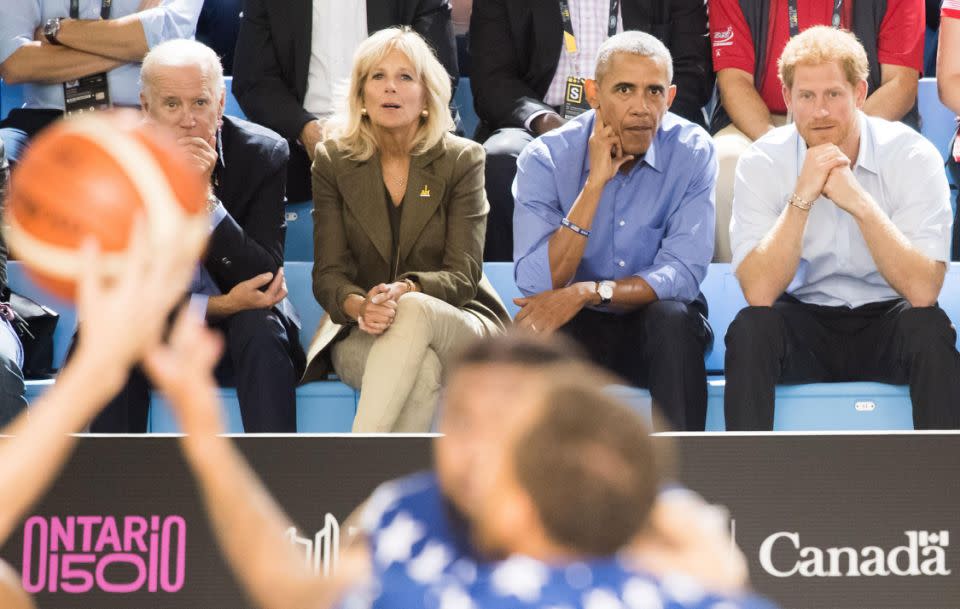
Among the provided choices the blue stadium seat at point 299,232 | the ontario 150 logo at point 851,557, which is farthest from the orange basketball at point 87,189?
the blue stadium seat at point 299,232

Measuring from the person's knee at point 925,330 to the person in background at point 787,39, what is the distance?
4.24 ft

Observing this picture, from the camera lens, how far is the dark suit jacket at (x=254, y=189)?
4070 mm

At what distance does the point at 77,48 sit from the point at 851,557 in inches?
127

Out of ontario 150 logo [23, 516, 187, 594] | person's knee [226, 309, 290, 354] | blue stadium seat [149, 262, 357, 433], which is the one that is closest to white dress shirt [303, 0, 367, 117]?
person's knee [226, 309, 290, 354]

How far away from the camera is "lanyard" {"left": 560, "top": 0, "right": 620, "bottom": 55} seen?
4961mm

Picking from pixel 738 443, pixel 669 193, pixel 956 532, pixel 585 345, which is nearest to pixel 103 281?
pixel 738 443

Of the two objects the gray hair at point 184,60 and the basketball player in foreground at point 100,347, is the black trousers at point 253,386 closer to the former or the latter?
the gray hair at point 184,60

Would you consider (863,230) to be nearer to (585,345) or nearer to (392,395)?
(585,345)

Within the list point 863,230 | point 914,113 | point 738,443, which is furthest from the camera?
point 914,113

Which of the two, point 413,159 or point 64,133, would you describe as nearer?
point 64,133

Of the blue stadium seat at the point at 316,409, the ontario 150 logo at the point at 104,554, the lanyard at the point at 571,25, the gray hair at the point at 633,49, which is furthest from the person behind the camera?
the lanyard at the point at 571,25

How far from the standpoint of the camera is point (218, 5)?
5.33m

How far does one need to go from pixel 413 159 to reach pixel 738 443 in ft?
5.50

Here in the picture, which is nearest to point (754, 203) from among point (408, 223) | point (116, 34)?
point (408, 223)
